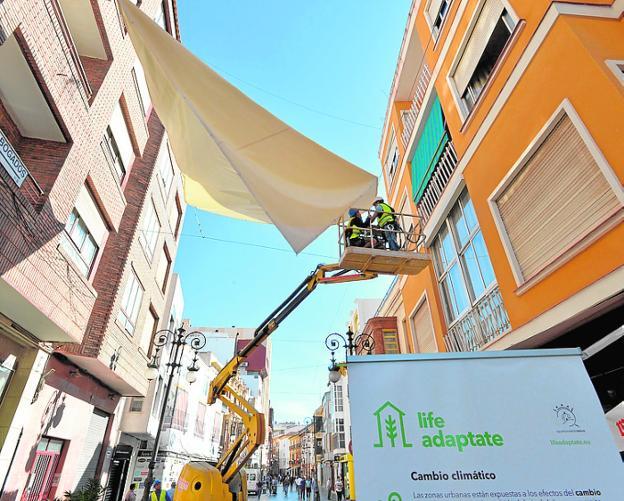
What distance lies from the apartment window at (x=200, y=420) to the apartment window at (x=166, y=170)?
65.0ft

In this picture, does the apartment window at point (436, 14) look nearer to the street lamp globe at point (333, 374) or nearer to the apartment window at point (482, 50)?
the apartment window at point (482, 50)

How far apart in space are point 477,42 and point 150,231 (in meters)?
14.0

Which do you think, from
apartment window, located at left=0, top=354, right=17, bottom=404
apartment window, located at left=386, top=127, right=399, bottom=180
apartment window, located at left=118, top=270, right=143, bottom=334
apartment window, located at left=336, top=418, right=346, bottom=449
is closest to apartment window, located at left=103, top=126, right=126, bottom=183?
apartment window, located at left=118, top=270, right=143, bottom=334

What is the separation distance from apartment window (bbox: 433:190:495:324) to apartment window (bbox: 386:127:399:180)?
571cm

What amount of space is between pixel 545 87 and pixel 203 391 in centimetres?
3259

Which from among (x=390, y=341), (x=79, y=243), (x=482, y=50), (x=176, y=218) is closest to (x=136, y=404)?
(x=176, y=218)

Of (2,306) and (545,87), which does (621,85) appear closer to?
(545,87)

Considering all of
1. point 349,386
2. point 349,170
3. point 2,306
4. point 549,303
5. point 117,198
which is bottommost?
point 349,386

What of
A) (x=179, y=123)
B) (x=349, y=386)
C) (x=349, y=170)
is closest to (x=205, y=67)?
(x=179, y=123)

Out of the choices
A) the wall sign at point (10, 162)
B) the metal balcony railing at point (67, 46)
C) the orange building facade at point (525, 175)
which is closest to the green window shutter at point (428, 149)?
the orange building facade at point (525, 175)

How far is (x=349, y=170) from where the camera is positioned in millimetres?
5980

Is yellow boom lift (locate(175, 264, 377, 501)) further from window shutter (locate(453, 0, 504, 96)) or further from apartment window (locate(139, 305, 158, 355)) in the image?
apartment window (locate(139, 305, 158, 355))

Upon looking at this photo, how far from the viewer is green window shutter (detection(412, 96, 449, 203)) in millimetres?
10211

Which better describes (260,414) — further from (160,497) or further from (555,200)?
(555,200)
